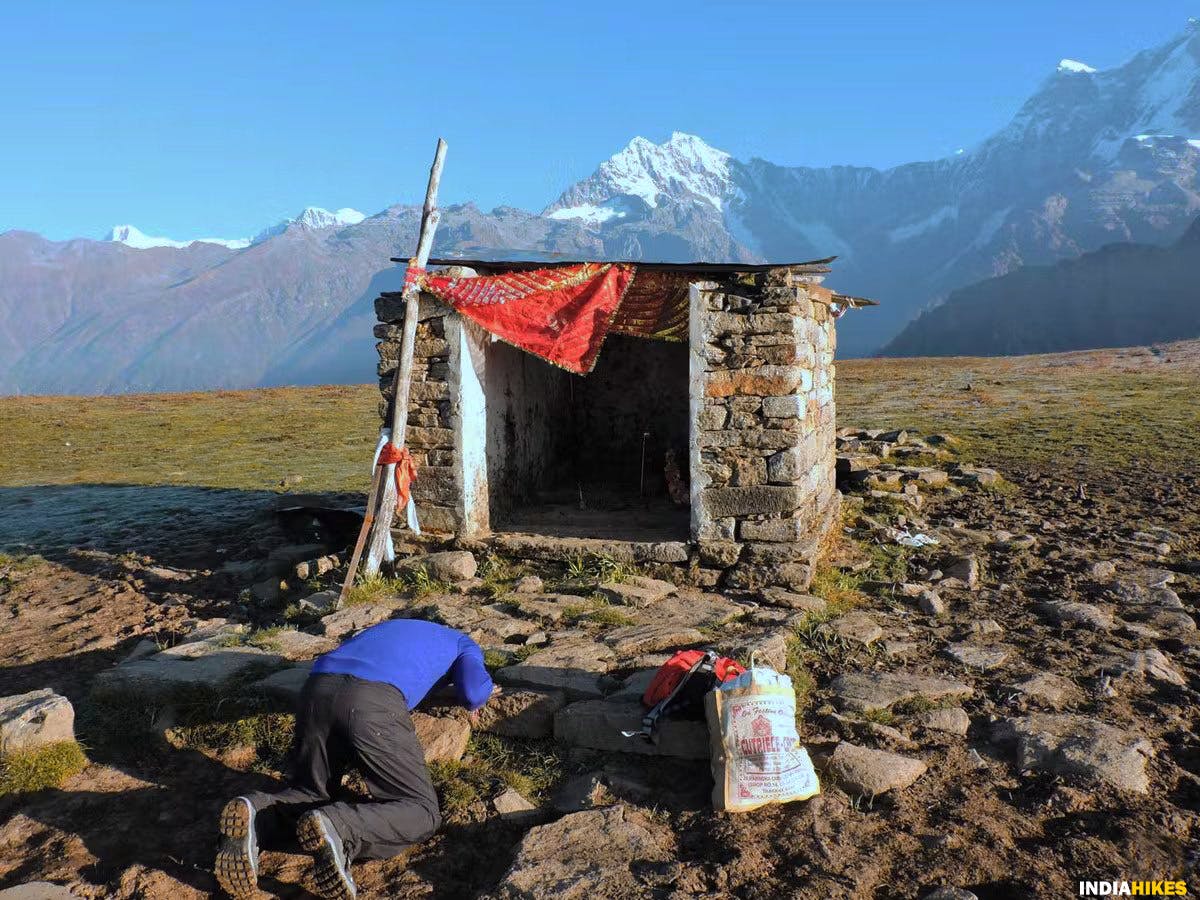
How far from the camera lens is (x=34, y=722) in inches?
198

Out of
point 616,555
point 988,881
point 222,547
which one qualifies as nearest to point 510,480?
point 616,555

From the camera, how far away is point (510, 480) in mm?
10250

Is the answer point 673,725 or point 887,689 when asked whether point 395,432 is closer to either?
point 673,725

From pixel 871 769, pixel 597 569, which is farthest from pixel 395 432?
pixel 871 769

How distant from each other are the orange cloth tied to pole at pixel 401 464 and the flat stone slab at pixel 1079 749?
550 cm

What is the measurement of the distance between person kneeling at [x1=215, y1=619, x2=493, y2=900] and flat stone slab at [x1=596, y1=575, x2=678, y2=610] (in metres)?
2.98

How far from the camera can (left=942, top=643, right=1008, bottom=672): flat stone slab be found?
20.3 feet

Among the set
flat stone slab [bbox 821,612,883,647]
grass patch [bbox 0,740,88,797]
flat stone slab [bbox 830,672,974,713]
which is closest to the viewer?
grass patch [bbox 0,740,88,797]

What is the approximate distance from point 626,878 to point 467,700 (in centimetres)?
136

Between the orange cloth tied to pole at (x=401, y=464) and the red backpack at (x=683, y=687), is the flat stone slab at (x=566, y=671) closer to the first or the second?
the red backpack at (x=683, y=687)

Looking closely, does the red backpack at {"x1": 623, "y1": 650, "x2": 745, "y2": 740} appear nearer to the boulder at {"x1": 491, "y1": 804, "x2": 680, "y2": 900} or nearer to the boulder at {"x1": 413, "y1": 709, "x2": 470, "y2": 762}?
the boulder at {"x1": 491, "y1": 804, "x2": 680, "y2": 900}

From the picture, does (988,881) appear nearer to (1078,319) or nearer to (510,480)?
(510,480)

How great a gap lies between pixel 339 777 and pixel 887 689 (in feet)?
11.2

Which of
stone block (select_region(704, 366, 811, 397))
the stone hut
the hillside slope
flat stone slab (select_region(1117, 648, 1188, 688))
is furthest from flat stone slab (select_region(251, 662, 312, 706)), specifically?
the hillside slope
